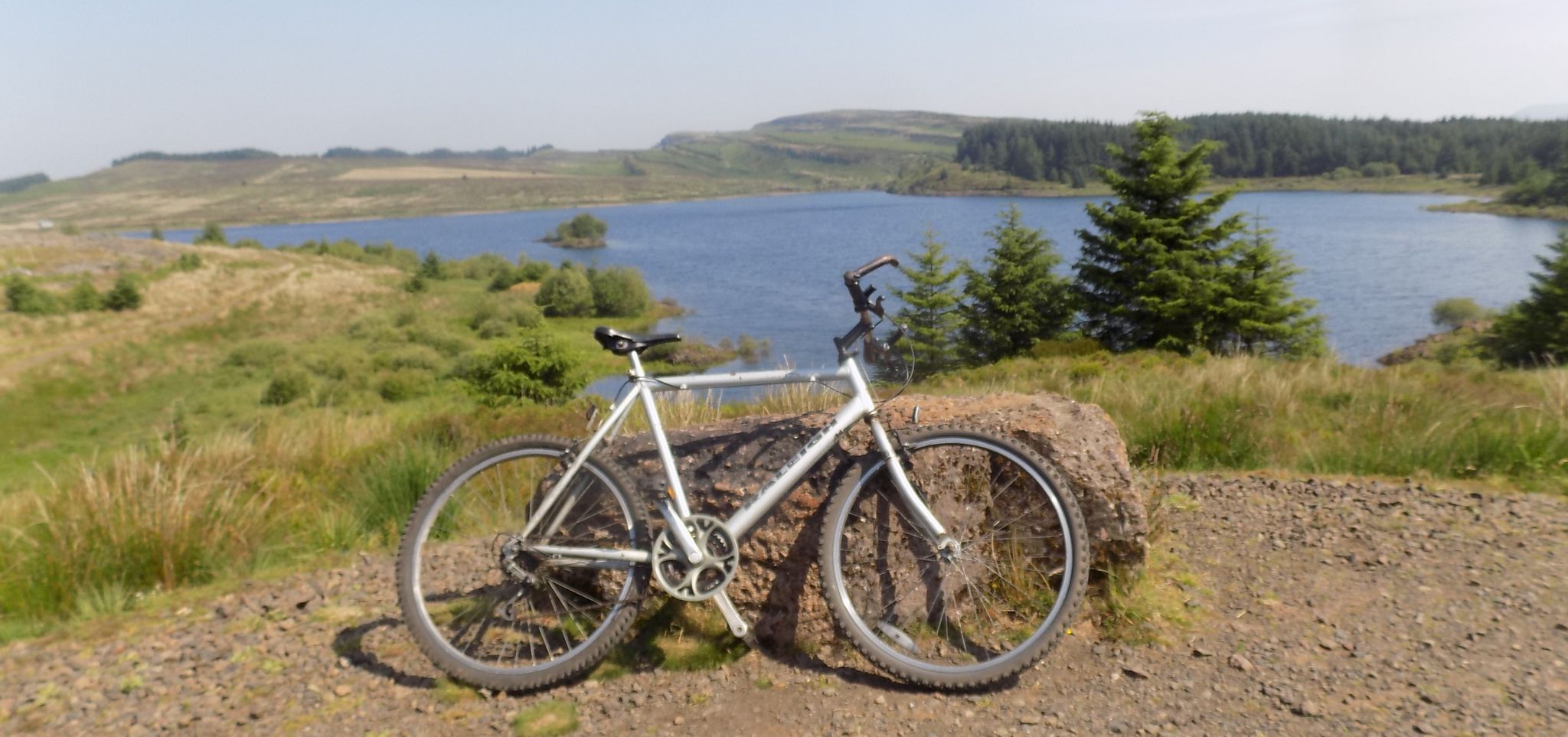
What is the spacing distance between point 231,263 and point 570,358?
215 feet

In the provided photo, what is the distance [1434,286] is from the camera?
5203 cm

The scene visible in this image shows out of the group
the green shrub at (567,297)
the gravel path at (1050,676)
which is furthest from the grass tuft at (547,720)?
the green shrub at (567,297)

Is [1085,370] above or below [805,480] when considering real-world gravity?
below

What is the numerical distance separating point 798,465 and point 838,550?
13.9 inches

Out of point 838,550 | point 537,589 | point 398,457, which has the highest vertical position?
point 838,550

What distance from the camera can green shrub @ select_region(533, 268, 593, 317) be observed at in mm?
69875

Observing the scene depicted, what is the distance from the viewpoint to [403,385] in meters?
50.9

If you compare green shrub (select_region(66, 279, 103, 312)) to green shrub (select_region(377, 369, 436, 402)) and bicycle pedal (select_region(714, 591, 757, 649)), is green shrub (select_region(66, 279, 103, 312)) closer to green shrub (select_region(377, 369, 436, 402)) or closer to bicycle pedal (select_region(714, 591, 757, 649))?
green shrub (select_region(377, 369, 436, 402))

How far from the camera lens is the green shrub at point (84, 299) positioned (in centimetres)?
6284

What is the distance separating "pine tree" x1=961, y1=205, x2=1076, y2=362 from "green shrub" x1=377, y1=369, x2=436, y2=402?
110ft

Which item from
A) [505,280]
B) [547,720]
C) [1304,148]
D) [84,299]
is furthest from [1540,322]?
[1304,148]

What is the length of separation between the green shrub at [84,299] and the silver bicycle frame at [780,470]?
3042 inches

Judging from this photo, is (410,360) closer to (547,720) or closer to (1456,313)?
(547,720)

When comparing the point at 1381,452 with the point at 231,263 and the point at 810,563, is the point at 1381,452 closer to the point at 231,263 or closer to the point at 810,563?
the point at 810,563
